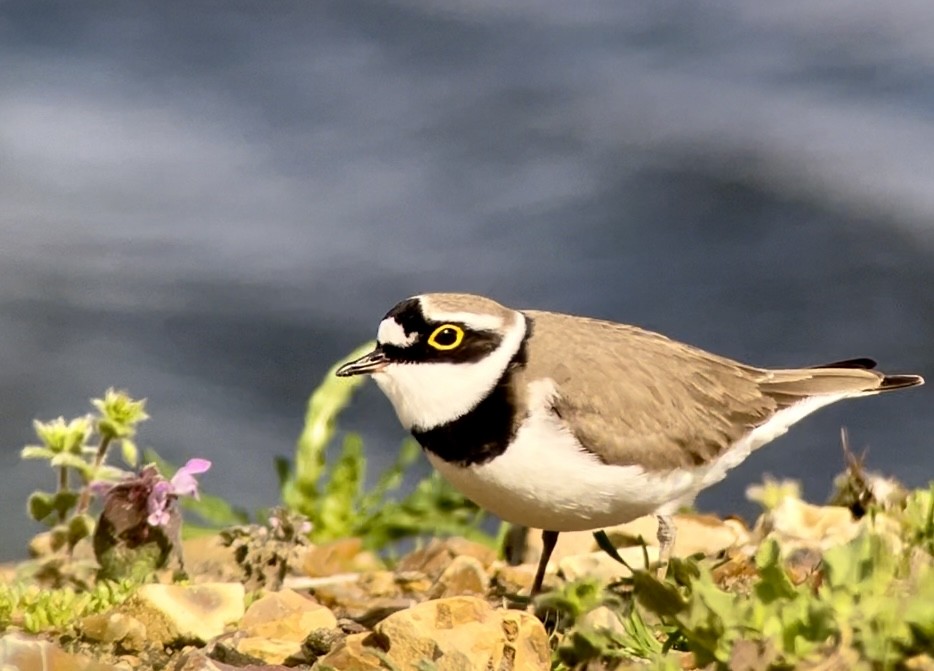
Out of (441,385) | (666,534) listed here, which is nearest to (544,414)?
(441,385)

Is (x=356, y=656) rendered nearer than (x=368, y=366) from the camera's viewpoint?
Yes

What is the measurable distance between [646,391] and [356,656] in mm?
1665

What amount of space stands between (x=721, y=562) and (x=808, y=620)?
1.07 meters

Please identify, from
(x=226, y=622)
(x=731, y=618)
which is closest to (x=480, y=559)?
(x=226, y=622)

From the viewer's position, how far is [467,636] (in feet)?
12.8

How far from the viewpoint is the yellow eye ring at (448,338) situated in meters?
4.87

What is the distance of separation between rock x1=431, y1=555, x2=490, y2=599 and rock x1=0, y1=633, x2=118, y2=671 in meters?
1.86

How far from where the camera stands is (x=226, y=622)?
183 inches

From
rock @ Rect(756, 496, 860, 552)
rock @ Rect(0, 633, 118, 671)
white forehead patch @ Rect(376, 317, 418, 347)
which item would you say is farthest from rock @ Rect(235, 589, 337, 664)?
rock @ Rect(756, 496, 860, 552)

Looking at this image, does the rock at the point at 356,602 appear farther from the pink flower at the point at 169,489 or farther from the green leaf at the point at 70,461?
the green leaf at the point at 70,461

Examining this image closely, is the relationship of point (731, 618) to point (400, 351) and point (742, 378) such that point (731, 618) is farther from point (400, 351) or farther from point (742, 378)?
point (742, 378)

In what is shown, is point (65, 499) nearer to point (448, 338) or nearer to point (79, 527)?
point (79, 527)

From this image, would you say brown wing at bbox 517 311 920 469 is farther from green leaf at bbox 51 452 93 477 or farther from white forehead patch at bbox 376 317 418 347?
green leaf at bbox 51 452 93 477

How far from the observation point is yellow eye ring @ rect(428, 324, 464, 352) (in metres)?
4.87
